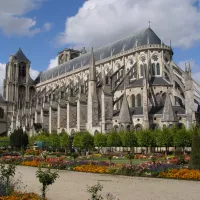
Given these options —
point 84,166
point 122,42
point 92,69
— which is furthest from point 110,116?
point 84,166

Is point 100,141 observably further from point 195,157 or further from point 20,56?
point 20,56

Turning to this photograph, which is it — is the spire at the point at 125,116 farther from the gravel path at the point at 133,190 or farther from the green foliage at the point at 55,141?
the gravel path at the point at 133,190

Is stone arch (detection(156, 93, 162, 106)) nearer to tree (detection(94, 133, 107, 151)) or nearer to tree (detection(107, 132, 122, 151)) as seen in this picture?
tree (detection(107, 132, 122, 151))

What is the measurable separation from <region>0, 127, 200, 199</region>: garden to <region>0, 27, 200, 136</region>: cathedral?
12.6ft

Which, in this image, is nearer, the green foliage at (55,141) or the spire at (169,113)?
the spire at (169,113)

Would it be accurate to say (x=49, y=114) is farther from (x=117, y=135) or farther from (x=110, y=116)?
(x=117, y=135)

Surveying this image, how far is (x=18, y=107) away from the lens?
7062 centimetres

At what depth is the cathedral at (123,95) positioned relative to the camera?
37688mm

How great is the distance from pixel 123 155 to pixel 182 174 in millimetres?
17279

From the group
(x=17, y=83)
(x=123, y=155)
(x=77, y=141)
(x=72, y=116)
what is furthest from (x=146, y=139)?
(x=17, y=83)

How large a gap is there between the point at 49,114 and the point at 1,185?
4352cm

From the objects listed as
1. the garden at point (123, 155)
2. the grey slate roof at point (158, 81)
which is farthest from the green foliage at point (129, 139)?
the grey slate roof at point (158, 81)

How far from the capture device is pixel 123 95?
135ft

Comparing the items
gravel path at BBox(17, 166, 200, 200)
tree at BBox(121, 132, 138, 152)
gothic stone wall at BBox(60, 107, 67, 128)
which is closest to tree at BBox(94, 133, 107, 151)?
tree at BBox(121, 132, 138, 152)
